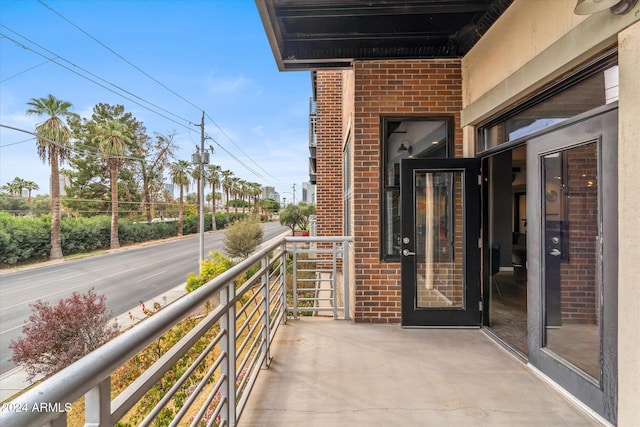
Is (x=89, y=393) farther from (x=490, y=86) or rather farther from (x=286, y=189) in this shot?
(x=286, y=189)

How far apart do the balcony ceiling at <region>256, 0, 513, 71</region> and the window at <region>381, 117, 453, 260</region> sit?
765 mm

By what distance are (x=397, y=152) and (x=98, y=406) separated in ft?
11.3

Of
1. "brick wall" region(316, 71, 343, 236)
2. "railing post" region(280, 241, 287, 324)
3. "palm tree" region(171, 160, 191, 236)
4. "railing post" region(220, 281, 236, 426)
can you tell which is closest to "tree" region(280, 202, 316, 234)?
"palm tree" region(171, 160, 191, 236)

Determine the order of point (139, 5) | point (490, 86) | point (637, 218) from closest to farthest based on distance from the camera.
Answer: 1. point (637, 218)
2. point (490, 86)
3. point (139, 5)

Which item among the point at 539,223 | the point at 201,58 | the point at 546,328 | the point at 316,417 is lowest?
the point at 316,417

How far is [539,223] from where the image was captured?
2.42 meters

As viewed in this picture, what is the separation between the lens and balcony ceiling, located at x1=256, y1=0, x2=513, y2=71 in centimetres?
277

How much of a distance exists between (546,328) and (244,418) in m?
2.31

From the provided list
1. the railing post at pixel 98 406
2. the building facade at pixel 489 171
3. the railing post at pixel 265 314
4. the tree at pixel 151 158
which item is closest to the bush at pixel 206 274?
the building facade at pixel 489 171

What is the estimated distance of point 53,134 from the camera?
16.3m

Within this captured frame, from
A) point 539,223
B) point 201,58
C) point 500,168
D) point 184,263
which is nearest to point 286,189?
point 201,58

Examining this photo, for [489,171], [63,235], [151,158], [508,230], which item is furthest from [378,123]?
[151,158]

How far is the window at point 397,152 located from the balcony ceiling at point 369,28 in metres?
0.77

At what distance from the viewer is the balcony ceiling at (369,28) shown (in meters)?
2.77
